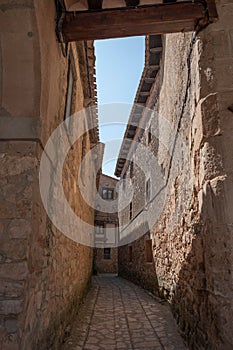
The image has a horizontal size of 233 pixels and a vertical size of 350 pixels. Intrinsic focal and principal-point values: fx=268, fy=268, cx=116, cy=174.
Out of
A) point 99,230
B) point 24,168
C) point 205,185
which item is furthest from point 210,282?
point 99,230

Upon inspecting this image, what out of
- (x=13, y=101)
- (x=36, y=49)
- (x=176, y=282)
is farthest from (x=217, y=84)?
(x=176, y=282)

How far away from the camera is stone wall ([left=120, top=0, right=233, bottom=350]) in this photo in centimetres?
249

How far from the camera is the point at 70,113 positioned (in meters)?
4.17

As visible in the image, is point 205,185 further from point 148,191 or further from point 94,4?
point 148,191

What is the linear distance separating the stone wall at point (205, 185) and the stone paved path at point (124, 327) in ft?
1.00

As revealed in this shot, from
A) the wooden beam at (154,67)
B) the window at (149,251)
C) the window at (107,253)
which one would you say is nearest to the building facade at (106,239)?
the window at (107,253)

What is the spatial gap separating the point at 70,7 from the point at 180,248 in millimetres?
3708

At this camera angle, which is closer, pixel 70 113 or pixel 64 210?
pixel 64 210

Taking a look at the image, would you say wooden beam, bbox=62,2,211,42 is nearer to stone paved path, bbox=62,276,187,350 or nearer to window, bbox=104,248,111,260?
stone paved path, bbox=62,276,187,350

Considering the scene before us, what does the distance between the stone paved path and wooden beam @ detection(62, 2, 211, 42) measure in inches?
154

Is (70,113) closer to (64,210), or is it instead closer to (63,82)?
(63,82)

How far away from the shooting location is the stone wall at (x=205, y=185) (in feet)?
8.17

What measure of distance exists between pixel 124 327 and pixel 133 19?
4.47 meters

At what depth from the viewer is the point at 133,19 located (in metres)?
3.07
